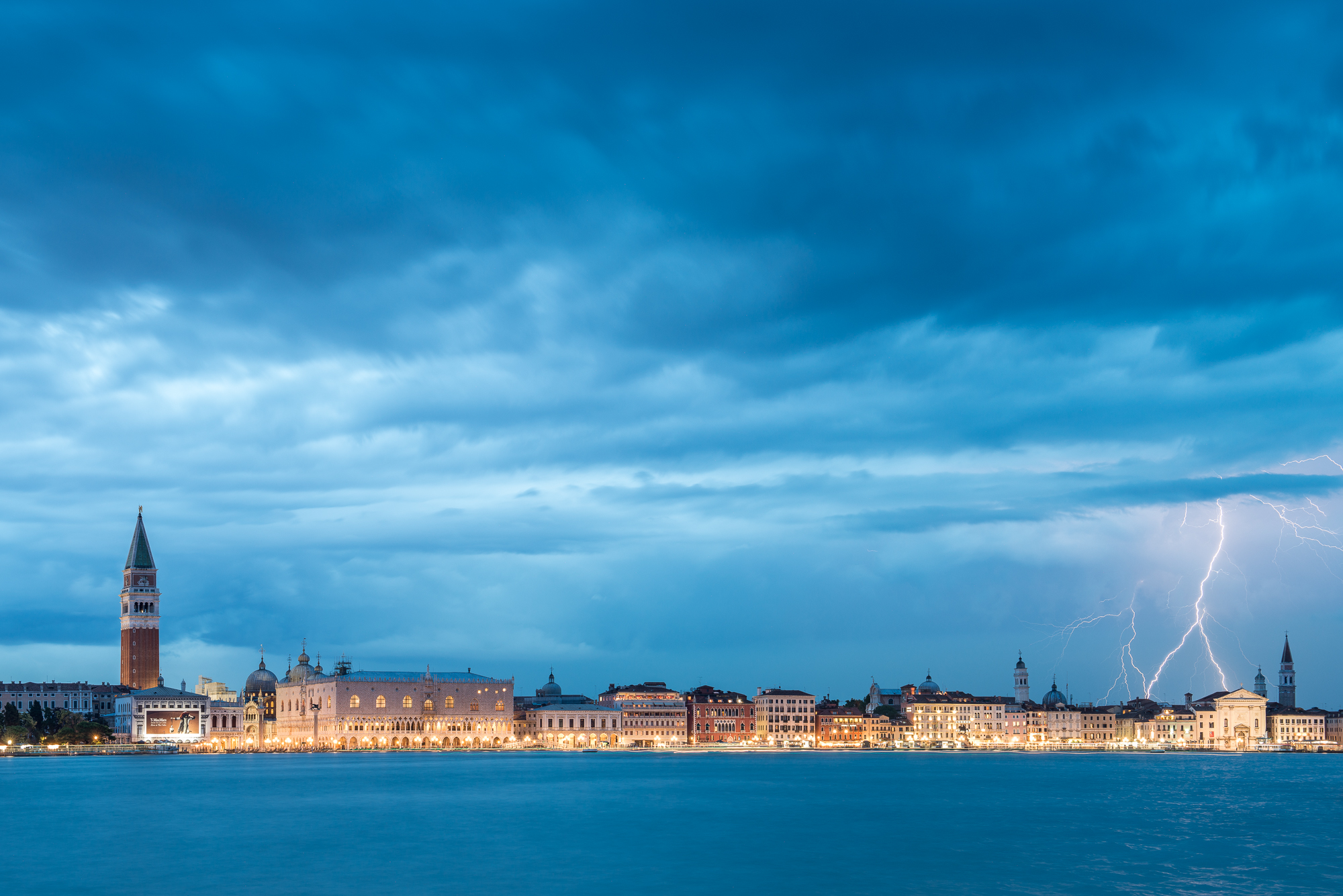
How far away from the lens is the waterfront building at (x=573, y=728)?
161125mm

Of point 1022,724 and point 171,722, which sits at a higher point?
point 171,722

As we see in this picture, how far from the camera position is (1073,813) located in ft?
184

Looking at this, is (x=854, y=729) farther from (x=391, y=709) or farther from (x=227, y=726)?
(x=227, y=726)

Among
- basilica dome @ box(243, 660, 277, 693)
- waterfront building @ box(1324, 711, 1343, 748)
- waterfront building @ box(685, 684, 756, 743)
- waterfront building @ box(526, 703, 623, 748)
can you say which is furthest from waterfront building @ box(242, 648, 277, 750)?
waterfront building @ box(1324, 711, 1343, 748)

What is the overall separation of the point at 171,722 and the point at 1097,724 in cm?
11973

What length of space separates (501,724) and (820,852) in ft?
402

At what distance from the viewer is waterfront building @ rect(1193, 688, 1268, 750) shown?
175 m

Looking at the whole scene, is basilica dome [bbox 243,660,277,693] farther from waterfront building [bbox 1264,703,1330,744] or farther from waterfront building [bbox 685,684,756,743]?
waterfront building [bbox 1264,703,1330,744]

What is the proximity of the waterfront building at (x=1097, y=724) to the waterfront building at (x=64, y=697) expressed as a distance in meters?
124

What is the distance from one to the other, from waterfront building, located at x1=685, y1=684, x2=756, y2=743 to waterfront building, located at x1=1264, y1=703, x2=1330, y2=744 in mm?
69539

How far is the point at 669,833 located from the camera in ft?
157

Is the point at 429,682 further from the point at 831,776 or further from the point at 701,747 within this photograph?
the point at 831,776

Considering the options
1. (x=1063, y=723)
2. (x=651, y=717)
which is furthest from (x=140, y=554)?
(x=1063, y=723)

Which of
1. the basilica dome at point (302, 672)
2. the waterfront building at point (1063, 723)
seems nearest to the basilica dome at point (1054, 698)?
the waterfront building at point (1063, 723)
